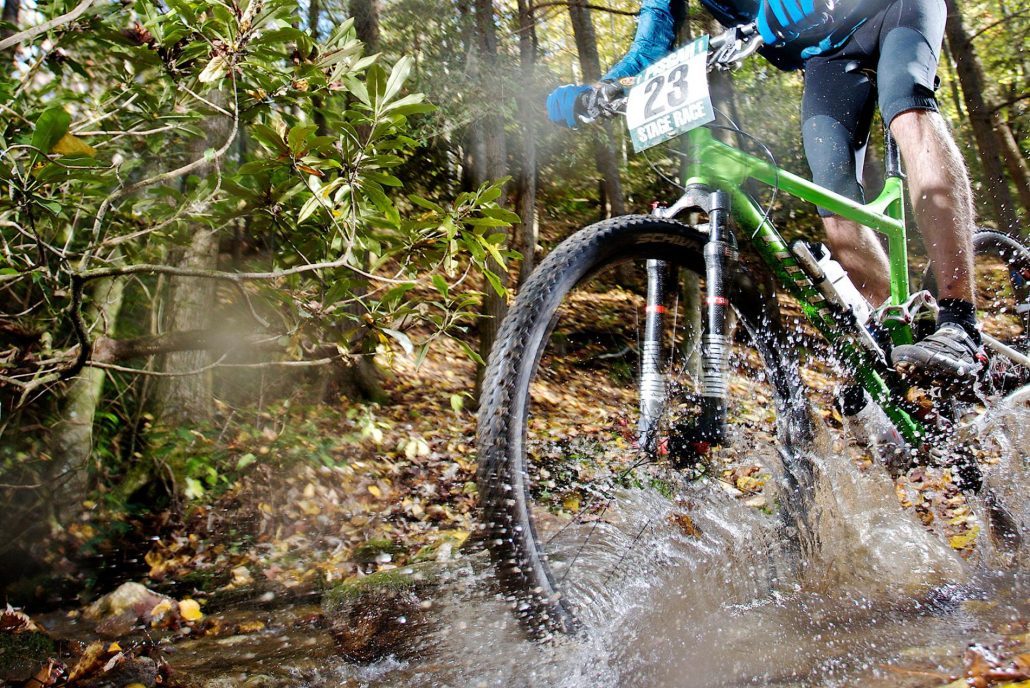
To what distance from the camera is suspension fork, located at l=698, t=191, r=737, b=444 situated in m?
1.79

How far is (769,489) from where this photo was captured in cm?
200

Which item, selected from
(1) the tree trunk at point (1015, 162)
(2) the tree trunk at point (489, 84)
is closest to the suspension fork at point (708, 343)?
(2) the tree trunk at point (489, 84)

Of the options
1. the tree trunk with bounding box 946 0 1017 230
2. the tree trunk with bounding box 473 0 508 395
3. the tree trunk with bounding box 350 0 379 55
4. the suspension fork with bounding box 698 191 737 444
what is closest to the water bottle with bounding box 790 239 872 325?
the suspension fork with bounding box 698 191 737 444

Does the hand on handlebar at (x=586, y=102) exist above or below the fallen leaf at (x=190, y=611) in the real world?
above

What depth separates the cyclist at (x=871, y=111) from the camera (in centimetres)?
182

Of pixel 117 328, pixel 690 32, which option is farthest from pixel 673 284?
pixel 690 32

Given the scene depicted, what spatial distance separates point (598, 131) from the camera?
6.97 meters

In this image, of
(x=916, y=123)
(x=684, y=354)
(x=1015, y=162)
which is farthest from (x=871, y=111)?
(x=1015, y=162)

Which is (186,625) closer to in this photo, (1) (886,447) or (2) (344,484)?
(2) (344,484)

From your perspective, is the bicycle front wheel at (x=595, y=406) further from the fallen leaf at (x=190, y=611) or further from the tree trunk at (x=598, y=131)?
the tree trunk at (x=598, y=131)

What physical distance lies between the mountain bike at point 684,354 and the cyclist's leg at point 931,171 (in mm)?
162

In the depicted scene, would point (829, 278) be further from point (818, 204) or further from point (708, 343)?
point (708, 343)

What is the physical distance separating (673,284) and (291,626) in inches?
59.0

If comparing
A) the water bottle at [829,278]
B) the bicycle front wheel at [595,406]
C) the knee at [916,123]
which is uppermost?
the knee at [916,123]
